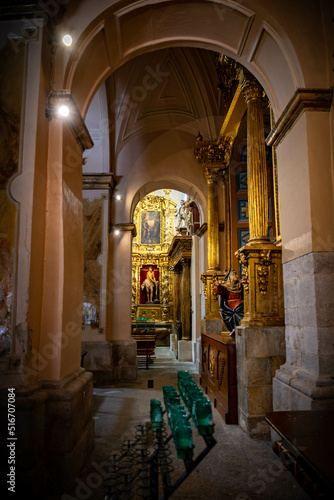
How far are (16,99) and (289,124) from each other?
8.73ft

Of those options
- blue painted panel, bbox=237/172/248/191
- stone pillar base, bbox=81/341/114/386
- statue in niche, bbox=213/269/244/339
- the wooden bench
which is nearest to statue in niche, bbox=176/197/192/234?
the wooden bench

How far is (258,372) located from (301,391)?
3.98 ft

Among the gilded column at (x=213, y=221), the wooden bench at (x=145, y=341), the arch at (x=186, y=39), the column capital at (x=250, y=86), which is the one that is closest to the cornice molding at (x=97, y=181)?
the gilded column at (x=213, y=221)

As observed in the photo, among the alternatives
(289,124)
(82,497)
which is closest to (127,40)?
(289,124)

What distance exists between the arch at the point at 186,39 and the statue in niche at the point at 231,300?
2866 millimetres

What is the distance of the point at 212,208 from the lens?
341 inches

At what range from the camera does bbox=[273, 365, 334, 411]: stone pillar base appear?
295 centimetres

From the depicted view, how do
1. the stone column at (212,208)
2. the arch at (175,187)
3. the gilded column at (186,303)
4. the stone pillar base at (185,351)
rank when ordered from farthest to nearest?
the gilded column at (186,303) → the stone pillar base at (185,351) → the arch at (175,187) → the stone column at (212,208)

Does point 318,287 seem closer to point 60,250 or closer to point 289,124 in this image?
point 289,124

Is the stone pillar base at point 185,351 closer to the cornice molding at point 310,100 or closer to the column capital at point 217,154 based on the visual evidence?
the column capital at point 217,154

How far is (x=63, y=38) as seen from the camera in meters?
3.48

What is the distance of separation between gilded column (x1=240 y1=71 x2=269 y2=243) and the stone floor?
2.48m

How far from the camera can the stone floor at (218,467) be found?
111 inches

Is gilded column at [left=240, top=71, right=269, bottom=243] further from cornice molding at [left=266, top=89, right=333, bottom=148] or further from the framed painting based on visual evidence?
the framed painting
